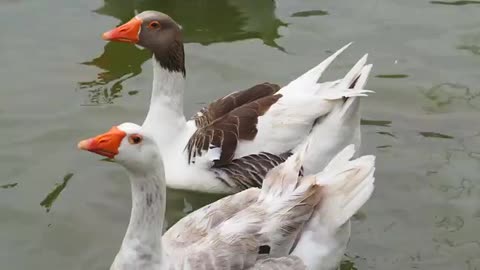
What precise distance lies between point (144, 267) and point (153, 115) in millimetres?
1838

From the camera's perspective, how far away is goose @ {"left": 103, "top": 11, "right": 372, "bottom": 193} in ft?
20.3

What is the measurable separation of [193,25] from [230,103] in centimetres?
251

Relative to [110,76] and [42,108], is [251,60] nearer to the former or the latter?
[110,76]

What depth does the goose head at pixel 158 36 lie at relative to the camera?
634cm

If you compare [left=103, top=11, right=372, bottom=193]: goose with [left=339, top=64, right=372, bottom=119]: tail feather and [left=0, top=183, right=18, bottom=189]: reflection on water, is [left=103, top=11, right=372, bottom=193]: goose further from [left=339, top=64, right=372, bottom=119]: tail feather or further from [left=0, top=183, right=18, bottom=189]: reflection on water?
[left=0, top=183, right=18, bottom=189]: reflection on water

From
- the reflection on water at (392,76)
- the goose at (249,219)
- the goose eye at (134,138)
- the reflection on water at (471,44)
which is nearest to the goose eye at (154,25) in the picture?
the goose at (249,219)

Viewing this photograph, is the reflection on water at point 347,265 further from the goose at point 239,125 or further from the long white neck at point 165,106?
the long white neck at point 165,106

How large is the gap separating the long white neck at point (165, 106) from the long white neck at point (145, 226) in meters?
1.63

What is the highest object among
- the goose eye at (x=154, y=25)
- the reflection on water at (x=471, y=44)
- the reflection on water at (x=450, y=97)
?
the goose eye at (x=154, y=25)

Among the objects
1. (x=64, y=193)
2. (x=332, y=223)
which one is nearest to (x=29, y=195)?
(x=64, y=193)

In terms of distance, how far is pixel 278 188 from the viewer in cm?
530

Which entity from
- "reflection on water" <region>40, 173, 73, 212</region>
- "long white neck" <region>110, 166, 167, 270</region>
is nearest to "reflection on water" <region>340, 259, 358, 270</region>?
"long white neck" <region>110, 166, 167, 270</region>

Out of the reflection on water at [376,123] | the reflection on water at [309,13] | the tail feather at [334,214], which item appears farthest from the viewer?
the reflection on water at [309,13]

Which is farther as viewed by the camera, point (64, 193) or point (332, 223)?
point (64, 193)
